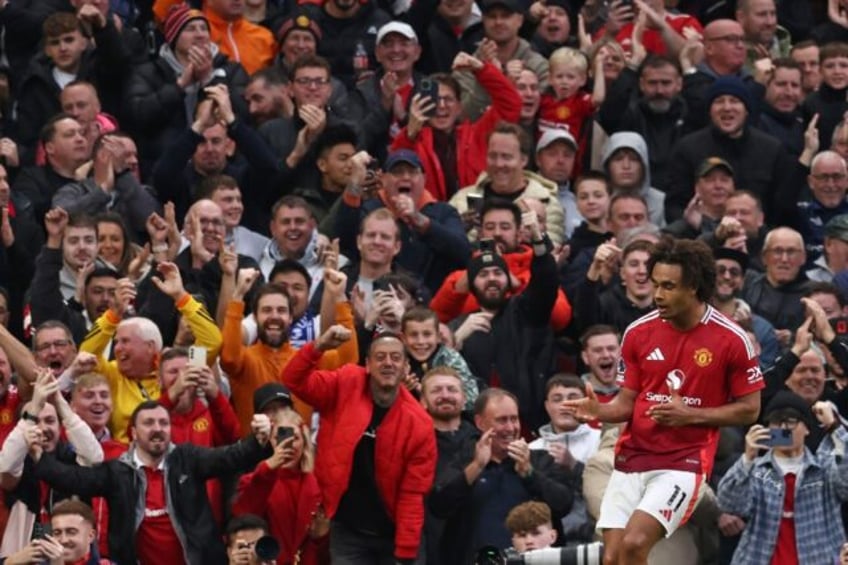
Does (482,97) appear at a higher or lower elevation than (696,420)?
lower

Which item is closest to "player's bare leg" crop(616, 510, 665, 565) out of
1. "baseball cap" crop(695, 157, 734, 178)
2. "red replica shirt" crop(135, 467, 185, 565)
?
"red replica shirt" crop(135, 467, 185, 565)

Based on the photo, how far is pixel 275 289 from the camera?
20.4m

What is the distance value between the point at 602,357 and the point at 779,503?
1772 millimetres

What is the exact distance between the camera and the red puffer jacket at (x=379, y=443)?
1961 centimetres

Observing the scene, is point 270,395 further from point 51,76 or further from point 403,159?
point 51,76

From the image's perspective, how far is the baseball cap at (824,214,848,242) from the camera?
75.5ft

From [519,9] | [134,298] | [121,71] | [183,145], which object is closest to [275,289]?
[134,298]

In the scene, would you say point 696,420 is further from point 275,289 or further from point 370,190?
point 370,190

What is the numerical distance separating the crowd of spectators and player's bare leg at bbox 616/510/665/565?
0.96m

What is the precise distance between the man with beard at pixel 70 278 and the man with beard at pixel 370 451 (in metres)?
1.91

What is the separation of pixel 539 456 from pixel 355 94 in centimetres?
529

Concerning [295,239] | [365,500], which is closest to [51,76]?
[295,239]

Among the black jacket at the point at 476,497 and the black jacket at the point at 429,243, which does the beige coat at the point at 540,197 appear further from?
the black jacket at the point at 476,497

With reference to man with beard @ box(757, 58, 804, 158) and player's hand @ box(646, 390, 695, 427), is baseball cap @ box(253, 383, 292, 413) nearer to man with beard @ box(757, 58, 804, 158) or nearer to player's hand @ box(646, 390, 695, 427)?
player's hand @ box(646, 390, 695, 427)
